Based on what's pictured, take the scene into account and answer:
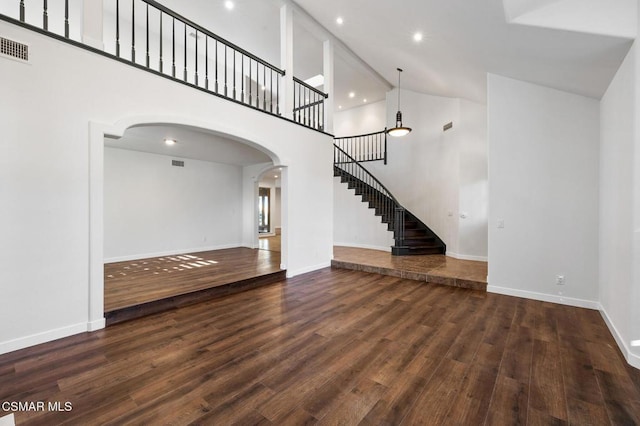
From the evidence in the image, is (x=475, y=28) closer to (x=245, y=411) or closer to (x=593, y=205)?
(x=593, y=205)

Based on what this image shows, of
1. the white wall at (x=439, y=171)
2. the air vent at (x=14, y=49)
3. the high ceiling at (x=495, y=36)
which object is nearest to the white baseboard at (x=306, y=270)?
the white wall at (x=439, y=171)

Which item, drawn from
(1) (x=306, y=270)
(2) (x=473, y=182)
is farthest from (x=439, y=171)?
(1) (x=306, y=270)

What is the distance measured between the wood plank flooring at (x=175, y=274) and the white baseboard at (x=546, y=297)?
150 inches

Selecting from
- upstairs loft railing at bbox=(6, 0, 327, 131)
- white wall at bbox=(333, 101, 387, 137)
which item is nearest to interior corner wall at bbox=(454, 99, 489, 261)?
white wall at bbox=(333, 101, 387, 137)

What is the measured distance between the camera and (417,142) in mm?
7824

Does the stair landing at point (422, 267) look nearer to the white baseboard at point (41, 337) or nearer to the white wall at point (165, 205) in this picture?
the white wall at point (165, 205)

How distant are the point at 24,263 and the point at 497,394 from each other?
4.20 metres

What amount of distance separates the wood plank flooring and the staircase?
309 cm

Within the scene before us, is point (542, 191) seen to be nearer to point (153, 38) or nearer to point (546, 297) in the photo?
point (546, 297)

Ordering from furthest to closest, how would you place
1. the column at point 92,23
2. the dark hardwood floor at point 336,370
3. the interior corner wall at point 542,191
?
the interior corner wall at point 542,191 < the column at point 92,23 < the dark hardwood floor at point 336,370

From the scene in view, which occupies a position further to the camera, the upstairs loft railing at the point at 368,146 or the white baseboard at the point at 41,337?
the upstairs loft railing at the point at 368,146

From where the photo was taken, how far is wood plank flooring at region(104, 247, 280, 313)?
372 cm

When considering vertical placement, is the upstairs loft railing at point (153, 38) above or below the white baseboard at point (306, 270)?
above

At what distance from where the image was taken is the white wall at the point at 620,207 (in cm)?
238
